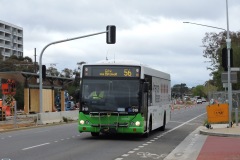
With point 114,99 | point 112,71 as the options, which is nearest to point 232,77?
point 112,71

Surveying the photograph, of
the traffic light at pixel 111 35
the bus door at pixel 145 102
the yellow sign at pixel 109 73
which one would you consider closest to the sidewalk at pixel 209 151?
the bus door at pixel 145 102

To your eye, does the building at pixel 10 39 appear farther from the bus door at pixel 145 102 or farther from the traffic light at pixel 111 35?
the bus door at pixel 145 102

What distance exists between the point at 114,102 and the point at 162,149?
3.47 metres

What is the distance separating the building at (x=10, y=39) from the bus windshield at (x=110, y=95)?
13708cm

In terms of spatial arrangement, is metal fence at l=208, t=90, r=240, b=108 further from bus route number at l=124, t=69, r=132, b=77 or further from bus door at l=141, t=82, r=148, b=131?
bus route number at l=124, t=69, r=132, b=77

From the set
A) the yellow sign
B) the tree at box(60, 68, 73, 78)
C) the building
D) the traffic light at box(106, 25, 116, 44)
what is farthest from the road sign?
the building

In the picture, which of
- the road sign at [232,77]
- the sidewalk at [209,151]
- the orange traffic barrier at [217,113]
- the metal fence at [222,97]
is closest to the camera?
the sidewalk at [209,151]

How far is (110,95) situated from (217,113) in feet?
35.3

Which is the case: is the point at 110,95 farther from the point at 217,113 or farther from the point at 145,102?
the point at 217,113

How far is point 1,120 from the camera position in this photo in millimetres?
43875

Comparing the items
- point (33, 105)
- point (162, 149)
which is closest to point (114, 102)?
point (162, 149)

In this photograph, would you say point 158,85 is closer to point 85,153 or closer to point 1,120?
point 85,153

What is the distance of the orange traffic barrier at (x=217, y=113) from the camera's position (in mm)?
28141

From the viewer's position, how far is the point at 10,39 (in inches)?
6275
